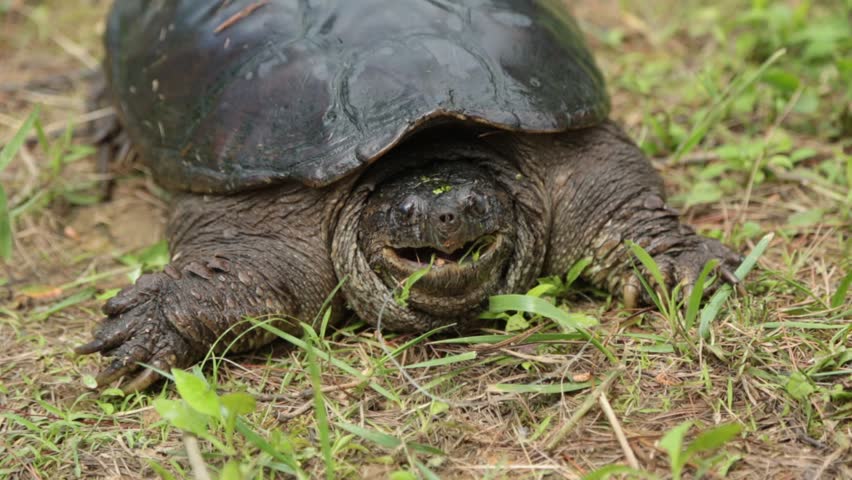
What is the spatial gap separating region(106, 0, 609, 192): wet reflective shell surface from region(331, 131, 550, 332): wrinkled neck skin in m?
0.18

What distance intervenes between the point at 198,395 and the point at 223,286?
58 cm

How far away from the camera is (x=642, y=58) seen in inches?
180

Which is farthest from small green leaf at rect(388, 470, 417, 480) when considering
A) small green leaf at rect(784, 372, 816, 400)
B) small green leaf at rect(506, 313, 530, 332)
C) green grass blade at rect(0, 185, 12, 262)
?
green grass blade at rect(0, 185, 12, 262)

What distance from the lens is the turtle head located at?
239 cm

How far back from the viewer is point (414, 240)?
7.97ft

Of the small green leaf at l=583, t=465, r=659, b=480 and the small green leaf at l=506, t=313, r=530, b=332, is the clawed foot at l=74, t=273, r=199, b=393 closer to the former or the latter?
the small green leaf at l=506, t=313, r=530, b=332

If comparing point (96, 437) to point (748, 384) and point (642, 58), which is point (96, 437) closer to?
point (748, 384)

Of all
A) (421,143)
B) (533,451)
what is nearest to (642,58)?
(421,143)

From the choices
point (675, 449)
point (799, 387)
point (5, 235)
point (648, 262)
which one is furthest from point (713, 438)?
point (5, 235)

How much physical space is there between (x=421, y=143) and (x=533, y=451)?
1130mm

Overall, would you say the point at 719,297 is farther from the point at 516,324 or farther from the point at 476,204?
the point at 476,204

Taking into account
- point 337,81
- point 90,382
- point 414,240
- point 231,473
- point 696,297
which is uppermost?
point 337,81

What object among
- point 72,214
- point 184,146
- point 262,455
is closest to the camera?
point 262,455

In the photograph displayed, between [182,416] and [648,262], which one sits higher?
[648,262]
